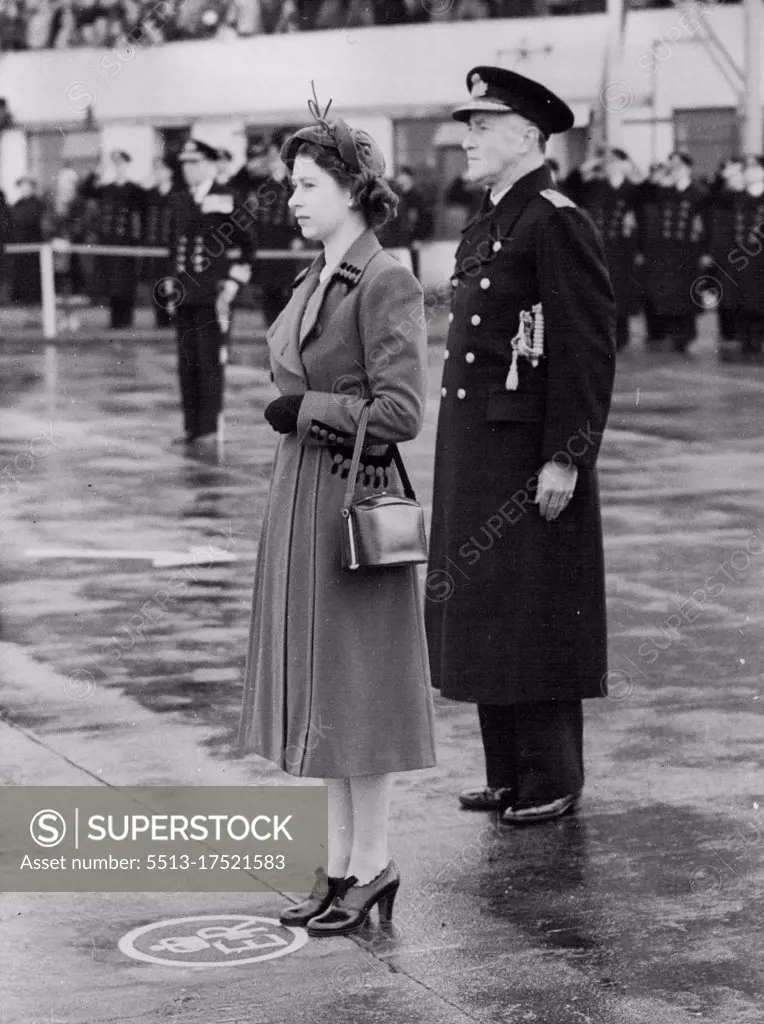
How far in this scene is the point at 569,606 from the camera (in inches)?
230

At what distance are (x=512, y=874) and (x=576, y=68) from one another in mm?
27295

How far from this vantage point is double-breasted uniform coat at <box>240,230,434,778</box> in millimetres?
4859

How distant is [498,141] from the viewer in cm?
578

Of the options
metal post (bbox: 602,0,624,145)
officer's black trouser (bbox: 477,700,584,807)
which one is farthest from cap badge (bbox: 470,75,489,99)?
metal post (bbox: 602,0,624,145)

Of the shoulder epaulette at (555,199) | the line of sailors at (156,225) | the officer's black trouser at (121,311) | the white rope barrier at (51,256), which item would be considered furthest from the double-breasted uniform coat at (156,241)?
the shoulder epaulette at (555,199)

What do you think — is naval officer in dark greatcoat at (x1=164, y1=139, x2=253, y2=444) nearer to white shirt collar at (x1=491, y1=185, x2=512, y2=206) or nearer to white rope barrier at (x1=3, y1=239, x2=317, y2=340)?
white rope barrier at (x1=3, y1=239, x2=317, y2=340)

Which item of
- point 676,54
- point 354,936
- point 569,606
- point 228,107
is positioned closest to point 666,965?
point 354,936

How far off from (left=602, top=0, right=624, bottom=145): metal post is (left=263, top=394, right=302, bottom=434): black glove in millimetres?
21732

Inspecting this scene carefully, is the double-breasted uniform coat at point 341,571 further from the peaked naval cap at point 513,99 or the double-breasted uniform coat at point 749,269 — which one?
the double-breasted uniform coat at point 749,269

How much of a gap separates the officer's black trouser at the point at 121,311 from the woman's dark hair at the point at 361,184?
69.2ft

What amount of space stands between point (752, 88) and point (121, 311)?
796cm

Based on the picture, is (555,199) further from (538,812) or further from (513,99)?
(538,812)

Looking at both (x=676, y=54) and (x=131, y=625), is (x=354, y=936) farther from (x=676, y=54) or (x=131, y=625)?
(x=676, y=54)

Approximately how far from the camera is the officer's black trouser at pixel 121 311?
25.8 metres
